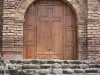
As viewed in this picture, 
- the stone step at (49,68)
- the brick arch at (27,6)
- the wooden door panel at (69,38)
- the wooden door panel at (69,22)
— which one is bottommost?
the stone step at (49,68)

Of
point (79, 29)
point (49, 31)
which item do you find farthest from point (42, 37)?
point (79, 29)

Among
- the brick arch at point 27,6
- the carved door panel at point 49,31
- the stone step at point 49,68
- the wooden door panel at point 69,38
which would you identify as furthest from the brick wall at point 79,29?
the stone step at point 49,68

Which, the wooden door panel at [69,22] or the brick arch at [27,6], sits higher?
the brick arch at [27,6]

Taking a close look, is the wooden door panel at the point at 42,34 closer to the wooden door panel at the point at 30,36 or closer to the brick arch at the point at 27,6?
the wooden door panel at the point at 30,36

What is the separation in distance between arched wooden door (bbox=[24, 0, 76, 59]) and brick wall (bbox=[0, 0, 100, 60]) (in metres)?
0.37

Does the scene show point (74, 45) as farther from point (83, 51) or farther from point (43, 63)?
point (43, 63)

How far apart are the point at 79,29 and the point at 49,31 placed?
3.80 ft

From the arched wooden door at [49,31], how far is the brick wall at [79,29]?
375mm

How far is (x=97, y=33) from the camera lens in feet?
33.1

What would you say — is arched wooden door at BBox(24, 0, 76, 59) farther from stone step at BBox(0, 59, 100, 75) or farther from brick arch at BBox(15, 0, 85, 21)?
stone step at BBox(0, 59, 100, 75)

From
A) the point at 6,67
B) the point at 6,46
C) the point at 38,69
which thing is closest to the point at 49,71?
the point at 38,69

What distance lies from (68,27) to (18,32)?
195 cm

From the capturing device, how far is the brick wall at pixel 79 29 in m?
9.98

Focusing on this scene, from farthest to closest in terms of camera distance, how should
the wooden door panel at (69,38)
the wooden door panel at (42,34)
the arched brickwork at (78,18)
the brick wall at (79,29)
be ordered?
1. the wooden door panel at (69,38)
2. the wooden door panel at (42,34)
3. the arched brickwork at (78,18)
4. the brick wall at (79,29)
